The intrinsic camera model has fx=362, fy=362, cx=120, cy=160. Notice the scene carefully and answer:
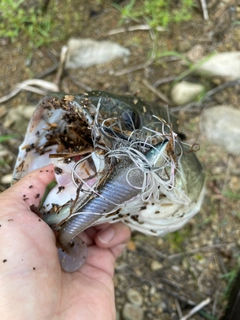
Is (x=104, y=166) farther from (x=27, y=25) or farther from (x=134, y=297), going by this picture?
(x=27, y=25)

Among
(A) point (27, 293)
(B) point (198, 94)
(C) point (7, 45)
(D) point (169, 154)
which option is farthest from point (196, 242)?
(C) point (7, 45)

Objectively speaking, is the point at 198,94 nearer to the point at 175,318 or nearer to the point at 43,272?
the point at 175,318

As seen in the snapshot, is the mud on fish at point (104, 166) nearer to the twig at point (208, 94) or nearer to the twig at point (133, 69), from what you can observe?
the twig at point (208, 94)

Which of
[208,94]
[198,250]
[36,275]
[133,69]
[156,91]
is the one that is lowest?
[198,250]

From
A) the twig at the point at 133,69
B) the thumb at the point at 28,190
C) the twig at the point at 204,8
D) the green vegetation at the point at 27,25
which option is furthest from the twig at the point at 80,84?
the thumb at the point at 28,190

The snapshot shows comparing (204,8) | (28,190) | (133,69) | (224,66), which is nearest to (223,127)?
(224,66)

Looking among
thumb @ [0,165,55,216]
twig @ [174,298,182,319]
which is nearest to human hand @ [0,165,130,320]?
thumb @ [0,165,55,216]
